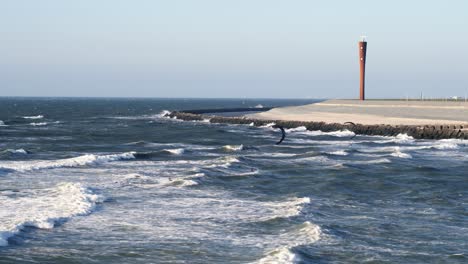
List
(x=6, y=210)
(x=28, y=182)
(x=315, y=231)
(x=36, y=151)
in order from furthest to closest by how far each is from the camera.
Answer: (x=36, y=151), (x=28, y=182), (x=6, y=210), (x=315, y=231)

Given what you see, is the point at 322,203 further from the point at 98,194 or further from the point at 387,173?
the point at 387,173

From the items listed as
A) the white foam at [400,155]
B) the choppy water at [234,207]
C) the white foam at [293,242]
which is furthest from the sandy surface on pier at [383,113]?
the white foam at [293,242]

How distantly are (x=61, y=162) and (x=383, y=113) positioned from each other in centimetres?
4448

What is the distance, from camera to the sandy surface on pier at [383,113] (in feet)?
217

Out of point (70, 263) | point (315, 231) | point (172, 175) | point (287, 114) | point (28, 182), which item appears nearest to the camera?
point (70, 263)

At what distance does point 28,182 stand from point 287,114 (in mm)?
60750

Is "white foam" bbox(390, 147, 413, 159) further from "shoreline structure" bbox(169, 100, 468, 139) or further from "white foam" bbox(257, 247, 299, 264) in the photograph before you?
"white foam" bbox(257, 247, 299, 264)

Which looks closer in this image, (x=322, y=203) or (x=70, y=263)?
(x=70, y=263)

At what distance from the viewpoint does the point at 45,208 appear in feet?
70.1

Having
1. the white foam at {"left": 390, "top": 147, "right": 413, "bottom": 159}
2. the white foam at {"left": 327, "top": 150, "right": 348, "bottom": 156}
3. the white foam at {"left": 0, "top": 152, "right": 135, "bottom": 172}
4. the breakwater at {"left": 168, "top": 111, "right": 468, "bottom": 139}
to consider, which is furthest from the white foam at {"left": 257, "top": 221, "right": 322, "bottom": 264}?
the breakwater at {"left": 168, "top": 111, "right": 468, "bottom": 139}

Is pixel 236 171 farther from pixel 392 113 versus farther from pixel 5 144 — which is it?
pixel 392 113

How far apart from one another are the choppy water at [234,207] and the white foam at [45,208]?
0.04 metres

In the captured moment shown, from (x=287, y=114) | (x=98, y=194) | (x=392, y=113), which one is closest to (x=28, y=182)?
(x=98, y=194)

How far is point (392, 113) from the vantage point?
7419 cm
